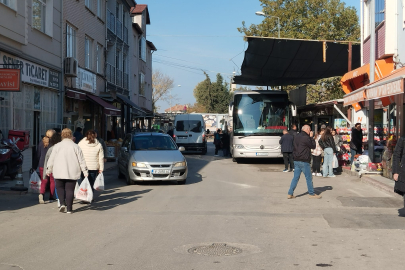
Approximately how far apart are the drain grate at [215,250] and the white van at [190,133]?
25780 mm

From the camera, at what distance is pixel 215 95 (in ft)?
307

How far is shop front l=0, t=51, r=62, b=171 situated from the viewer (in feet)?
52.0

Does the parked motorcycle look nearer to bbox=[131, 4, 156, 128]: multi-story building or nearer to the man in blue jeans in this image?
the man in blue jeans

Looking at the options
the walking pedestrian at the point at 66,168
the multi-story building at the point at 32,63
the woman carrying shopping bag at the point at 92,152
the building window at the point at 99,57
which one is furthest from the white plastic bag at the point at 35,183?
the building window at the point at 99,57

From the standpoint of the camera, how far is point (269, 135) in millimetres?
22438

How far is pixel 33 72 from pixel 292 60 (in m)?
11.0

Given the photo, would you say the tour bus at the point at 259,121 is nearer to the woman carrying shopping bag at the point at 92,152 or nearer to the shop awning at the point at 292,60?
the shop awning at the point at 292,60

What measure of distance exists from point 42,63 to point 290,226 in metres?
13.2

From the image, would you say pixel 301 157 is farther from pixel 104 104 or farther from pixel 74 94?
pixel 104 104

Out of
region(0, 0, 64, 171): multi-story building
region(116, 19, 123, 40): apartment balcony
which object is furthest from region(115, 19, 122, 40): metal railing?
region(0, 0, 64, 171): multi-story building

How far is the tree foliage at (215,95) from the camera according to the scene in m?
93.6

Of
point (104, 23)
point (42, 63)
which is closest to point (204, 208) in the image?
A: point (42, 63)

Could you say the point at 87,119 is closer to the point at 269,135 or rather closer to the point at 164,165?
the point at 269,135

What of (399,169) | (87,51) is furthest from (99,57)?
(399,169)
